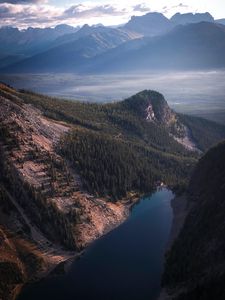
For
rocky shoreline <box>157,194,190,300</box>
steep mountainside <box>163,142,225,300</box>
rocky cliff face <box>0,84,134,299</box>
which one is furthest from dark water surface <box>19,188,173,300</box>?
steep mountainside <box>163,142,225,300</box>

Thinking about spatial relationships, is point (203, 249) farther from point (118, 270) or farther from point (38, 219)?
point (38, 219)

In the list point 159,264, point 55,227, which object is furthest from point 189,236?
point 55,227

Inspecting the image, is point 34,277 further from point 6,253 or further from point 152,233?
point 152,233

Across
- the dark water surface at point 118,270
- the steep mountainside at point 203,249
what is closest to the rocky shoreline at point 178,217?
→ the dark water surface at point 118,270

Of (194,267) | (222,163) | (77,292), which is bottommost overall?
(77,292)

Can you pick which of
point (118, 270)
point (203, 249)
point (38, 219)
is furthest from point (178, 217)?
point (38, 219)

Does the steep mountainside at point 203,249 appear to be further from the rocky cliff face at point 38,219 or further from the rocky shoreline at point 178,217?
the rocky cliff face at point 38,219

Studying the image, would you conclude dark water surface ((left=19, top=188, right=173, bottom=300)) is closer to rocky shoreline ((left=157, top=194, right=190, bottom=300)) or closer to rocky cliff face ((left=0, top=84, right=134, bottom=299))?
rocky shoreline ((left=157, top=194, right=190, bottom=300))
